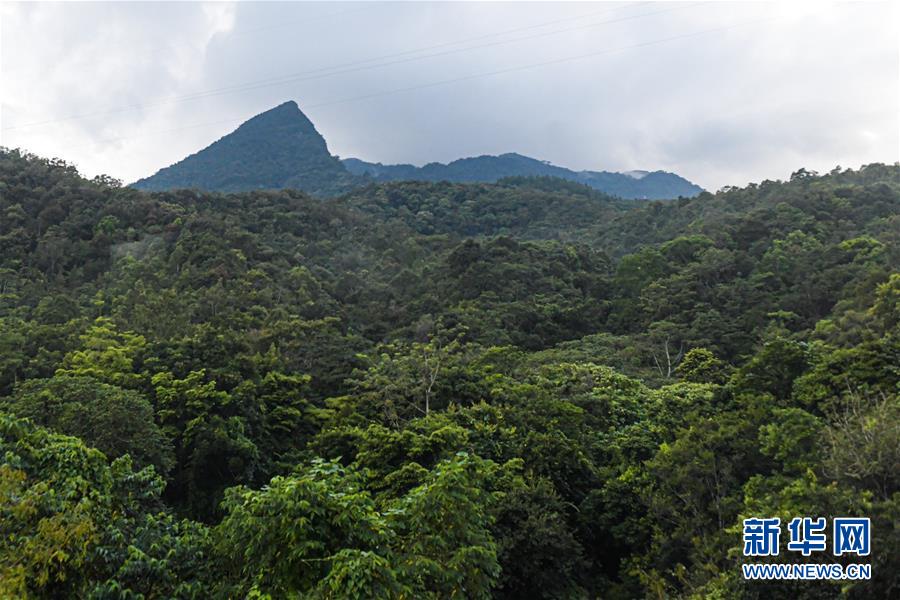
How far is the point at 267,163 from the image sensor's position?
350 ft

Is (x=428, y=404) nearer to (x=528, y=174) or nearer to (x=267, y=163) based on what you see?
(x=267, y=163)

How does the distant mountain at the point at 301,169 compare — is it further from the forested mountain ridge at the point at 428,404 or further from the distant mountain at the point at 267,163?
the forested mountain ridge at the point at 428,404

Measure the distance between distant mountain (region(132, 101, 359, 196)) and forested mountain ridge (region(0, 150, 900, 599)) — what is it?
5843cm

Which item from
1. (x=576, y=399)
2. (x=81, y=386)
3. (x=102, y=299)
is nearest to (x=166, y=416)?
(x=81, y=386)

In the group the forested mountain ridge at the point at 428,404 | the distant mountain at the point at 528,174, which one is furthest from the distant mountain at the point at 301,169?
the forested mountain ridge at the point at 428,404

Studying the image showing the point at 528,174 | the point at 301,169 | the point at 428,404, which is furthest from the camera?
the point at 528,174

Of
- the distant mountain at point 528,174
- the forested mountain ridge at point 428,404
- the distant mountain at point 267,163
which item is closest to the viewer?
the forested mountain ridge at point 428,404

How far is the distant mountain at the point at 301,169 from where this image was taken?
101 metres

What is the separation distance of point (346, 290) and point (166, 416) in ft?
63.5

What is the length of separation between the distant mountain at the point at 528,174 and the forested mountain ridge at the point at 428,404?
86.3 metres

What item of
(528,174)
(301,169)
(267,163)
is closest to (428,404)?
(301,169)

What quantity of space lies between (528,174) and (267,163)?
53.7 metres

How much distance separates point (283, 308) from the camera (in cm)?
2631

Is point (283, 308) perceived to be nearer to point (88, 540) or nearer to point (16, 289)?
point (16, 289)
